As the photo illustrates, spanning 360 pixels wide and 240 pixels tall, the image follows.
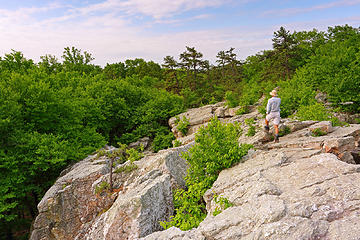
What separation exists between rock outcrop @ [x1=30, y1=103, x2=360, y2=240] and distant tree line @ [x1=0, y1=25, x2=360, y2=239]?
16.2ft

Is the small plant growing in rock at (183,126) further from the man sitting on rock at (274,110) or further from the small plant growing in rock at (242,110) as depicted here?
the man sitting on rock at (274,110)

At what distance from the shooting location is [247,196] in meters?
5.45

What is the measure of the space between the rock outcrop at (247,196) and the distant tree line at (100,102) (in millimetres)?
4950

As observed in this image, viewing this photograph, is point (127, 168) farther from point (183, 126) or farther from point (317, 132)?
point (183, 126)

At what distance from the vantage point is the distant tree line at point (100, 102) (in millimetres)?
14836

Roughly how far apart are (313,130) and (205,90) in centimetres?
2702

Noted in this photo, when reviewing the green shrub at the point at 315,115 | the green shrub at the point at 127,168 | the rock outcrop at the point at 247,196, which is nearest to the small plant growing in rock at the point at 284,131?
the rock outcrop at the point at 247,196

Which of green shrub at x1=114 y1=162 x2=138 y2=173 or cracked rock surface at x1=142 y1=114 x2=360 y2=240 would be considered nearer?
cracked rock surface at x1=142 y1=114 x2=360 y2=240

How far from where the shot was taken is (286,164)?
666cm

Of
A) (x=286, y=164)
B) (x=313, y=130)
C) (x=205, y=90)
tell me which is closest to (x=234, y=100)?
(x=205, y=90)

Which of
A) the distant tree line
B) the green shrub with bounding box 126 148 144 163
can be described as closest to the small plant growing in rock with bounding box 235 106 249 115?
the distant tree line

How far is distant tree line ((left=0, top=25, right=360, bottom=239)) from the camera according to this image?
14.8m

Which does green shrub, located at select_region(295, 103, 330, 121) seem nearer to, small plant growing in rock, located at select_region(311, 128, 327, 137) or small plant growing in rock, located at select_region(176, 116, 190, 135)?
small plant growing in rock, located at select_region(311, 128, 327, 137)

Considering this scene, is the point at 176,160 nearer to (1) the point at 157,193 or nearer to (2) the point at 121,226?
(1) the point at 157,193
